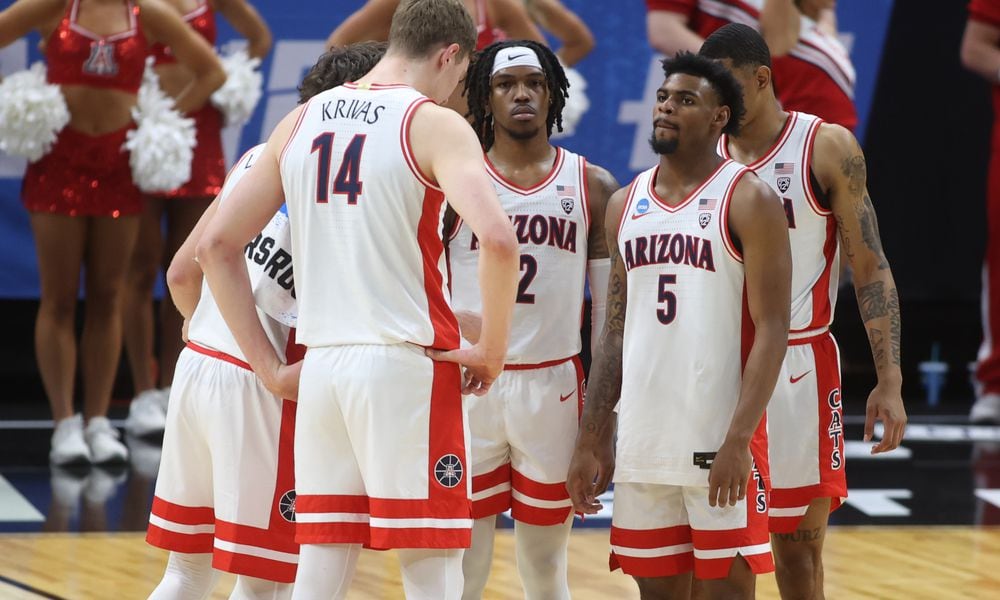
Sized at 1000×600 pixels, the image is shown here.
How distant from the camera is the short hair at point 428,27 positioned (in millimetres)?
3551

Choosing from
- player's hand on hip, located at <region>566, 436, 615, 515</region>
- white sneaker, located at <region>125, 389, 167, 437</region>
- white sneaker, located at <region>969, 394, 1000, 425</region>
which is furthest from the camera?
white sneaker, located at <region>969, 394, 1000, 425</region>

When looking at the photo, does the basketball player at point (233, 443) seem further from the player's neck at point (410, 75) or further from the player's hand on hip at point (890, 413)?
the player's hand on hip at point (890, 413)

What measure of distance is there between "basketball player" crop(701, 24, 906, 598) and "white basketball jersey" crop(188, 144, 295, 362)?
1.25 metres

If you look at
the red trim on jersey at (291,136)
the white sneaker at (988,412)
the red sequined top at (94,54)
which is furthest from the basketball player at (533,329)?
the white sneaker at (988,412)

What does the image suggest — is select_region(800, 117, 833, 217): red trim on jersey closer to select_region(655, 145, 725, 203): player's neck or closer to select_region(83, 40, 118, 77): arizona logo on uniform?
select_region(655, 145, 725, 203): player's neck

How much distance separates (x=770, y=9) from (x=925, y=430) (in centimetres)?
267

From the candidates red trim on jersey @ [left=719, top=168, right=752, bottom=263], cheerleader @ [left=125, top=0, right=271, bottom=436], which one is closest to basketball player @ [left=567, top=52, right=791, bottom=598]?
red trim on jersey @ [left=719, top=168, right=752, bottom=263]

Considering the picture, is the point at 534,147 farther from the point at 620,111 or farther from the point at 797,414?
the point at 620,111

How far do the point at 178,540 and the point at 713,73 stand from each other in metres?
1.69

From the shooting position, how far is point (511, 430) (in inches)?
170

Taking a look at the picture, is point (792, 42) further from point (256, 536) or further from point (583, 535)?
point (256, 536)

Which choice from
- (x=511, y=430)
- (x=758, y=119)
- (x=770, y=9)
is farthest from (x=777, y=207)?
(x=770, y=9)

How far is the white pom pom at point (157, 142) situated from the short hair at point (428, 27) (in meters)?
3.72

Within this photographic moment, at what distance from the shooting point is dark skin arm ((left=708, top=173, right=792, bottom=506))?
12.4 ft
